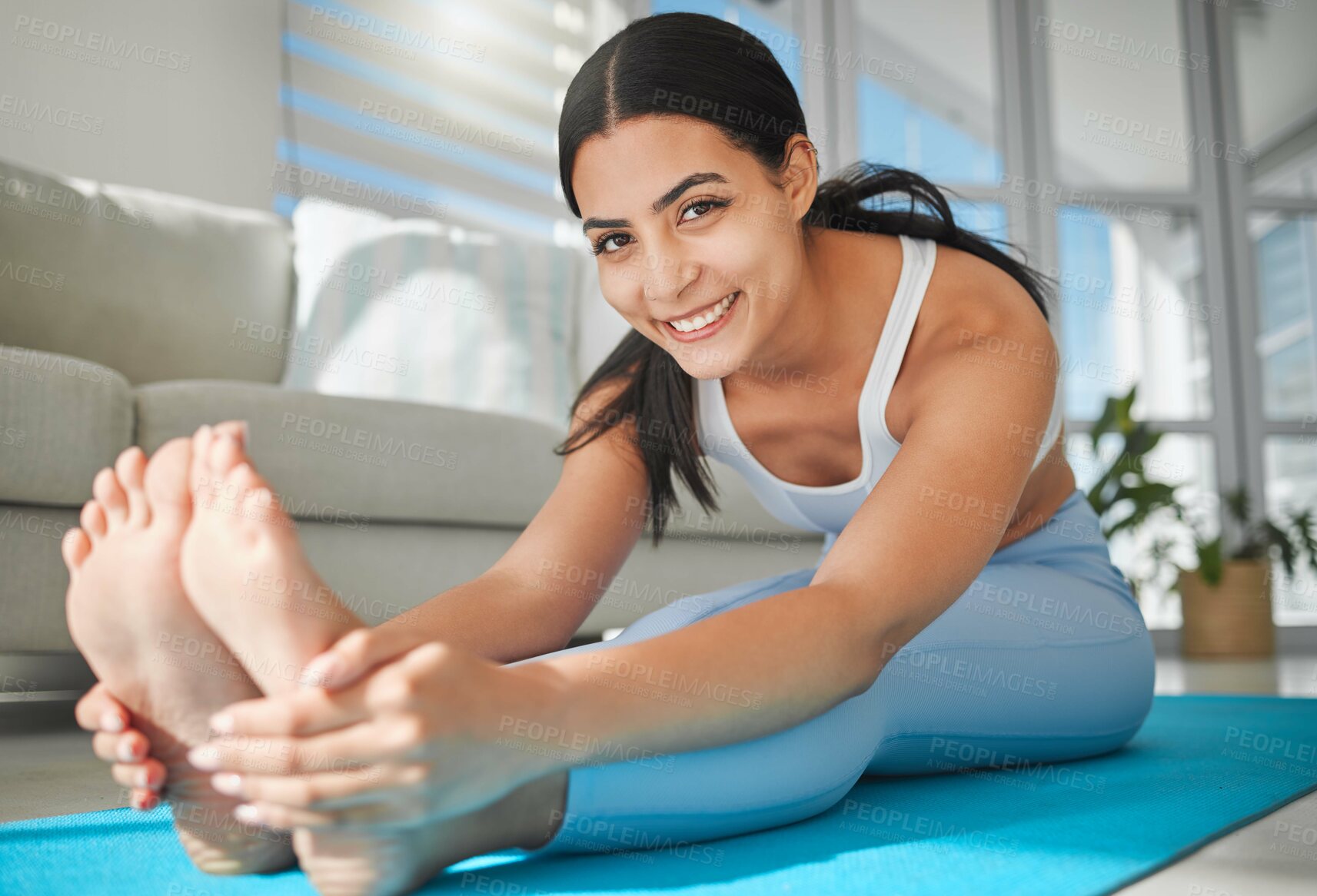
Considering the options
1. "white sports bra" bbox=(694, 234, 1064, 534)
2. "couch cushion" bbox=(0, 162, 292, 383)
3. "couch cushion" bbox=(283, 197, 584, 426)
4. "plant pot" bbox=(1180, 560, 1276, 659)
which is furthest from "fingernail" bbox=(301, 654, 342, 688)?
"plant pot" bbox=(1180, 560, 1276, 659)

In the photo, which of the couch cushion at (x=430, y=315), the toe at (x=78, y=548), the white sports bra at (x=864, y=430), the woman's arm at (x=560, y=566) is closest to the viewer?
the toe at (x=78, y=548)

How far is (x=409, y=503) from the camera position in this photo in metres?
1.89

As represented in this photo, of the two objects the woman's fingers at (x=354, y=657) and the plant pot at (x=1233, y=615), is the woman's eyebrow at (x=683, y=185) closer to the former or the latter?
the woman's fingers at (x=354, y=657)

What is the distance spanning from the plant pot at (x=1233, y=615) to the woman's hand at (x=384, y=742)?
3.63 meters

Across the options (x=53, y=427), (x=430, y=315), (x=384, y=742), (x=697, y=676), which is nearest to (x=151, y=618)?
(x=384, y=742)

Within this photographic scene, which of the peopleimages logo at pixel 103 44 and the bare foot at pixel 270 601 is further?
the peopleimages logo at pixel 103 44

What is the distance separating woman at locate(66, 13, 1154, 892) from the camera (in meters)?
0.58

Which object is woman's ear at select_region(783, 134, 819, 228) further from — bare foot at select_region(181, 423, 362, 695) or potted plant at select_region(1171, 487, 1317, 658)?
potted plant at select_region(1171, 487, 1317, 658)

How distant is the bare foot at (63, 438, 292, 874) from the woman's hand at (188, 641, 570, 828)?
0.05 m

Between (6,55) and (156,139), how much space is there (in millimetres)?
387

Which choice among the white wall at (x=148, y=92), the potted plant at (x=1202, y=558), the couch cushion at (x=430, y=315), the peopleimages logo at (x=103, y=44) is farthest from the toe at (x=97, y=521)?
the potted plant at (x=1202, y=558)

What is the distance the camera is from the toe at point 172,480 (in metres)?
0.60

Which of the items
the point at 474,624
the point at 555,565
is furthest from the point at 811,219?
the point at 474,624

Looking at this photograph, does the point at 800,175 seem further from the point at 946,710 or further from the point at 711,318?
the point at 946,710
